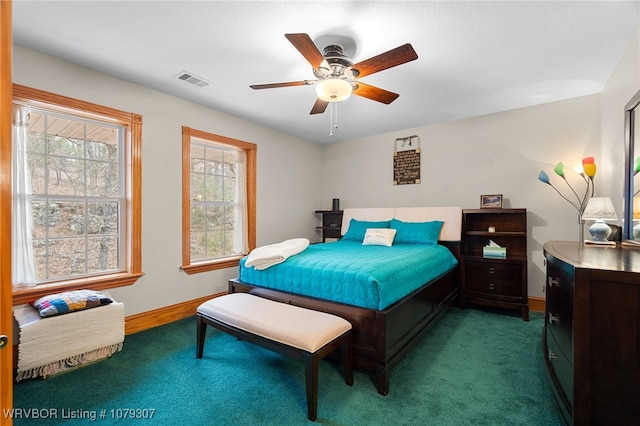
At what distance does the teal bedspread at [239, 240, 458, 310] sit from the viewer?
2156 millimetres

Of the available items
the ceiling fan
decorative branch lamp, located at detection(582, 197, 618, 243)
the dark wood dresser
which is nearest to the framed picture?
decorative branch lamp, located at detection(582, 197, 618, 243)

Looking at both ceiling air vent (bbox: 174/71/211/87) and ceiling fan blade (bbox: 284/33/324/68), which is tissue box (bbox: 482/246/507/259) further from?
ceiling air vent (bbox: 174/71/211/87)

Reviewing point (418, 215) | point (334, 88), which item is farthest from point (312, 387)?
point (418, 215)

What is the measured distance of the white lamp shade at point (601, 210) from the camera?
232cm

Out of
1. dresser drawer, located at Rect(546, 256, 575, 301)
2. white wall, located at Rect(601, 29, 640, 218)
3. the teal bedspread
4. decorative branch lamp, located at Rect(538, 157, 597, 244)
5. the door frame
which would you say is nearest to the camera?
the door frame

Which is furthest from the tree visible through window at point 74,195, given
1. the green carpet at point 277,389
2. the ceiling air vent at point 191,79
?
the green carpet at point 277,389

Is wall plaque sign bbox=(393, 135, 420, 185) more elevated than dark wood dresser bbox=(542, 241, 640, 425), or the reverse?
wall plaque sign bbox=(393, 135, 420, 185)

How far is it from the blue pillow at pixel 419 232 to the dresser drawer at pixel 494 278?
55 cm

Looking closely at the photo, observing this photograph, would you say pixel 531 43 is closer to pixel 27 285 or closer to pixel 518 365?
pixel 518 365

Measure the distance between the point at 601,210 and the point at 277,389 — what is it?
2.91 meters

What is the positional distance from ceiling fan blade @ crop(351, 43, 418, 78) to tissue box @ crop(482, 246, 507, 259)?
9.02 ft

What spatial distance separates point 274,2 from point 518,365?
130 inches

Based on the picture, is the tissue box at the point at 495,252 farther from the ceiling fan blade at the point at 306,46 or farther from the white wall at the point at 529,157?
the ceiling fan blade at the point at 306,46

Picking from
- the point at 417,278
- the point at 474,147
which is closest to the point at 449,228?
the point at 474,147
